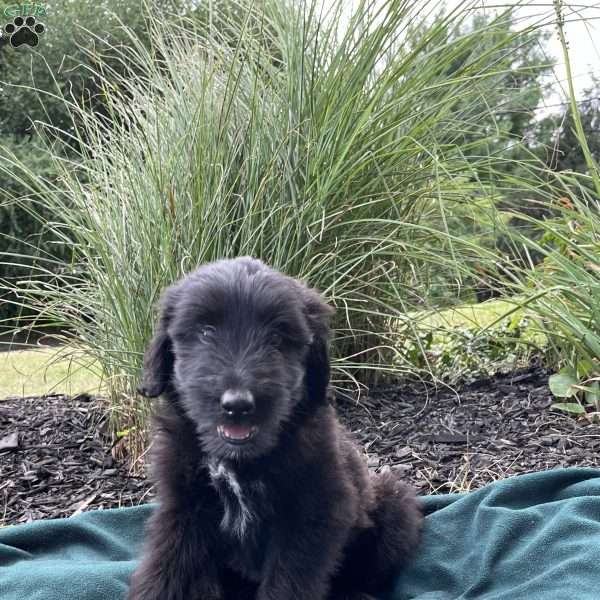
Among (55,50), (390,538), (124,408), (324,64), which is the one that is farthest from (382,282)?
(55,50)

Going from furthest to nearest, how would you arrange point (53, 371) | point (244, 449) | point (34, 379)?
point (53, 371), point (34, 379), point (244, 449)

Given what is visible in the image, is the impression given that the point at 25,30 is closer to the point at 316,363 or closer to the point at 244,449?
the point at 316,363

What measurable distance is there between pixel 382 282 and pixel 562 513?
1.92 metres

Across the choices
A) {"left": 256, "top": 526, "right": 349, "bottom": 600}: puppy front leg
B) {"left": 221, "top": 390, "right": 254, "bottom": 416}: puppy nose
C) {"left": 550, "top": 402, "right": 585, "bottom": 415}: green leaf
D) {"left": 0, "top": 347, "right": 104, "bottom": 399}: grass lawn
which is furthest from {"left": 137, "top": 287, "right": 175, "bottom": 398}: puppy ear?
{"left": 0, "top": 347, "right": 104, "bottom": 399}: grass lawn

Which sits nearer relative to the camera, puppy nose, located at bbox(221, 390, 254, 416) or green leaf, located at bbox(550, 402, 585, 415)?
puppy nose, located at bbox(221, 390, 254, 416)

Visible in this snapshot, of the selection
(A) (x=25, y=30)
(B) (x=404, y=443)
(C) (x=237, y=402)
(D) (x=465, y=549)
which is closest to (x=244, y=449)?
(C) (x=237, y=402)

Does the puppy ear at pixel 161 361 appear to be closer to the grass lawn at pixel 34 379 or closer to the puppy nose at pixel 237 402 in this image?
the puppy nose at pixel 237 402

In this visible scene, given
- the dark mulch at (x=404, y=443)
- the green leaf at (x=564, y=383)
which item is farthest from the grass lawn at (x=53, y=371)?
the green leaf at (x=564, y=383)

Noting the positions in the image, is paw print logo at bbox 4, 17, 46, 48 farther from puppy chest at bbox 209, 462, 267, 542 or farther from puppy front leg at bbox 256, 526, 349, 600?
puppy front leg at bbox 256, 526, 349, 600

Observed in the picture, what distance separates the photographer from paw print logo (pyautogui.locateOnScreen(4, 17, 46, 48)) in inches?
189

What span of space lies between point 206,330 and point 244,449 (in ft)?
1.29

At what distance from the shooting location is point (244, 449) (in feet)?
7.38

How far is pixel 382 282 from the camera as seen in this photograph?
4.59 m

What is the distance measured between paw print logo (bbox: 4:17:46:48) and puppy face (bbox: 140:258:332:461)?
3.06m
